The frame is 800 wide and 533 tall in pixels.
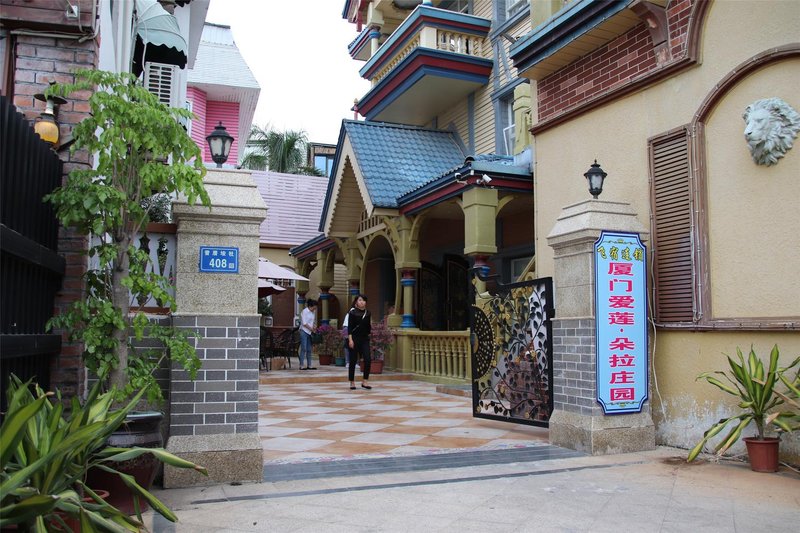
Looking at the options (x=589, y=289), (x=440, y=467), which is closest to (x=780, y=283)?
(x=589, y=289)

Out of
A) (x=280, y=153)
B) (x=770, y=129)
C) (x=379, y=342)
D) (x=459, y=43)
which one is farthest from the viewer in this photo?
(x=280, y=153)

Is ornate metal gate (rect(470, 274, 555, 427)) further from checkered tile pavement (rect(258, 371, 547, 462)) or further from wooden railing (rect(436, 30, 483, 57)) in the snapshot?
wooden railing (rect(436, 30, 483, 57))

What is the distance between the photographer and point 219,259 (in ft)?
17.0

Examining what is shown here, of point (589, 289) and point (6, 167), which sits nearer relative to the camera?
point (6, 167)

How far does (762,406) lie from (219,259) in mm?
4410

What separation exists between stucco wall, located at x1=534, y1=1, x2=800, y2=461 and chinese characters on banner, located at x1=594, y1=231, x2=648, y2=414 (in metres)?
0.35

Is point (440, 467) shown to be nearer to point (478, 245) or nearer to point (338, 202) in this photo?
point (478, 245)

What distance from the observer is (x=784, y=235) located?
221 inches

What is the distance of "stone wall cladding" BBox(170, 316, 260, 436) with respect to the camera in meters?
5.07

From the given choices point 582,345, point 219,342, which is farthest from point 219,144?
point 582,345

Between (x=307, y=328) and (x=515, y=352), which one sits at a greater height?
(x=307, y=328)

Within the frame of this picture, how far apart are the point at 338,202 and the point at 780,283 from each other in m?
11.6

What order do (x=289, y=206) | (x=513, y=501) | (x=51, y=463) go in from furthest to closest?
1. (x=289, y=206)
2. (x=513, y=501)
3. (x=51, y=463)

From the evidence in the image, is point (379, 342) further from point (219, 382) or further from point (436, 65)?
point (219, 382)
